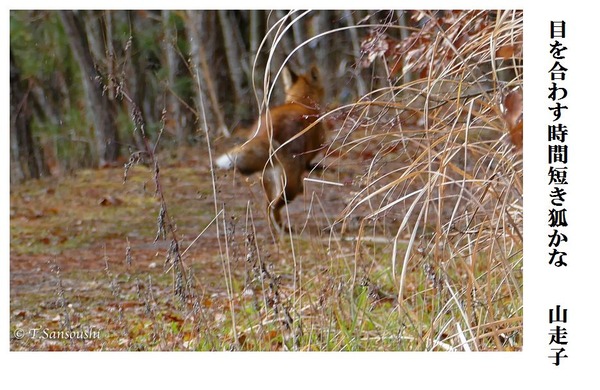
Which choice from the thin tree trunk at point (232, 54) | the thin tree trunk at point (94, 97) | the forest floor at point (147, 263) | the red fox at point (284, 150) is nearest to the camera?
the forest floor at point (147, 263)

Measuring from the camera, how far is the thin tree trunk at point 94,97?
6.97 metres

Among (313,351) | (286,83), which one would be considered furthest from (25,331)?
(286,83)

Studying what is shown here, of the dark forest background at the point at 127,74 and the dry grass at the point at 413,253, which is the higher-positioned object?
the dark forest background at the point at 127,74

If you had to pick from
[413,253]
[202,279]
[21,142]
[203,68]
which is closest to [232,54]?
[203,68]

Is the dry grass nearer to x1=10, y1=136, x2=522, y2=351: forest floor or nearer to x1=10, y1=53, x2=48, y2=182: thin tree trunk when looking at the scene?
x1=10, y1=136, x2=522, y2=351: forest floor

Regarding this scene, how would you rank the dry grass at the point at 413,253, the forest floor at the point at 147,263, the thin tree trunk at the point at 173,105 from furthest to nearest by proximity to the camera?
the thin tree trunk at the point at 173,105 < the forest floor at the point at 147,263 < the dry grass at the point at 413,253

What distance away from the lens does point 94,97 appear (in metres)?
7.09

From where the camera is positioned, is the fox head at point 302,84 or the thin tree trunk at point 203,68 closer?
the fox head at point 302,84

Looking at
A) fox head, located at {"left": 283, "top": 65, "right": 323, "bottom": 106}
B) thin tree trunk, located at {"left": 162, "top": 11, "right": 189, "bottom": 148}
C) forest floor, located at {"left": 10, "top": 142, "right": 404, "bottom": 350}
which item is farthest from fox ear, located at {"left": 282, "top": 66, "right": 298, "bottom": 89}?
thin tree trunk, located at {"left": 162, "top": 11, "right": 189, "bottom": 148}

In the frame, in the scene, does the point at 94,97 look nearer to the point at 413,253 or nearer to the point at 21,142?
the point at 21,142

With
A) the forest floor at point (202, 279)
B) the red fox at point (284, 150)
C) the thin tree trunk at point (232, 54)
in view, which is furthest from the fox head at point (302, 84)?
the thin tree trunk at point (232, 54)

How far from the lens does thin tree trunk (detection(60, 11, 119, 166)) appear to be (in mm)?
6973

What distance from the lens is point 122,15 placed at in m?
7.78

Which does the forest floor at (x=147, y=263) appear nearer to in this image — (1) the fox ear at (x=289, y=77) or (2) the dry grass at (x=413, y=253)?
(2) the dry grass at (x=413, y=253)
